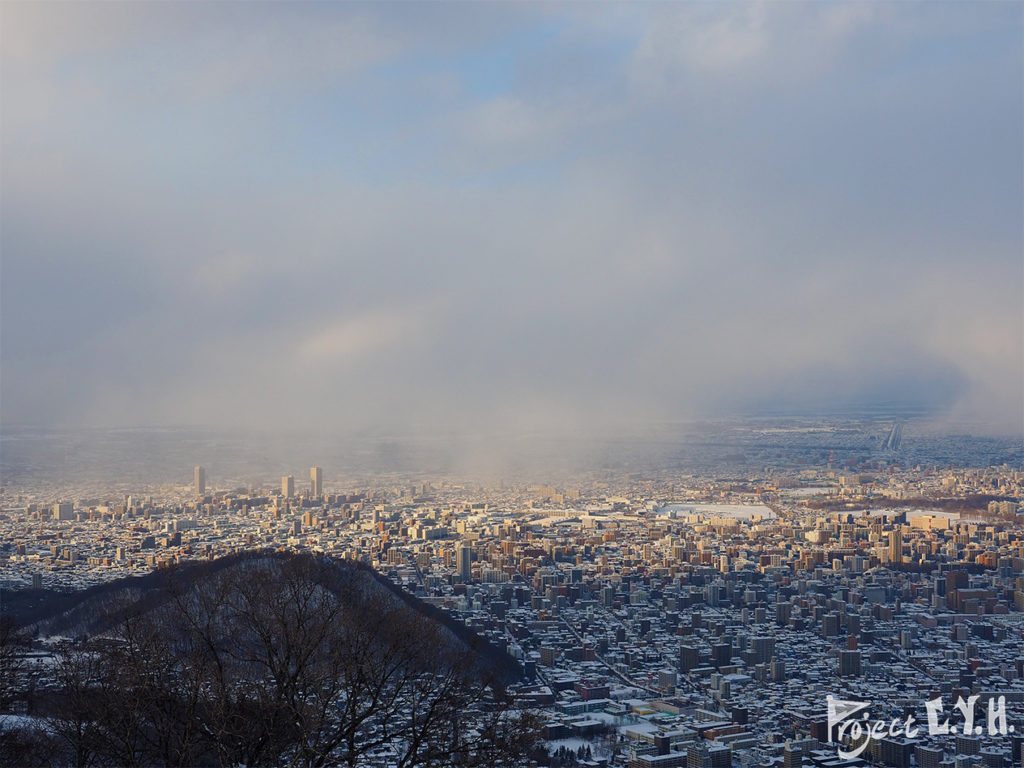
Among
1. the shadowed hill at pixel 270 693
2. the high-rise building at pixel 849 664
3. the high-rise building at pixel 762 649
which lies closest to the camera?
the shadowed hill at pixel 270 693

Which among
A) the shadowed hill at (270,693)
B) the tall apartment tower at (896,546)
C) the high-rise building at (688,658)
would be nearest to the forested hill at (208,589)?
the shadowed hill at (270,693)

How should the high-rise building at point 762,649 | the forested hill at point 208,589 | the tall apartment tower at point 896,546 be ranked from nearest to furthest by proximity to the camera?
the forested hill at point 208,589 < the high-rise building at point 762,649 < the tall apartment tower at point 896,546

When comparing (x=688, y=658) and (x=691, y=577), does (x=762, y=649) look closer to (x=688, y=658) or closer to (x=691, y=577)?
(x=688, y=658)

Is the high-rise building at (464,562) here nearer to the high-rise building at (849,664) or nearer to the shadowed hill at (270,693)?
the high-rise building at (849,664)

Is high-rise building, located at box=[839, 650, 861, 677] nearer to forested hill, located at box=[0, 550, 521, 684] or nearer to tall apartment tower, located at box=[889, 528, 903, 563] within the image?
forested hill, located at box=[0, 550, 521, 684]

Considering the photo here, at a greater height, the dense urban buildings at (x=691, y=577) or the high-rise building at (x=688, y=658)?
the dense urban buildings at (x=691, y=577)

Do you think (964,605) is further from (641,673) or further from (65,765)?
(65,765)

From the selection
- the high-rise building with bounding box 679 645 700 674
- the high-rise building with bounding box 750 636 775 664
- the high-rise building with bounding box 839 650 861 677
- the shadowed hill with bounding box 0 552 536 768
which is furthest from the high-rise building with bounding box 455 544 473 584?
the shadowed hill with bounding box 0 552 536 768
